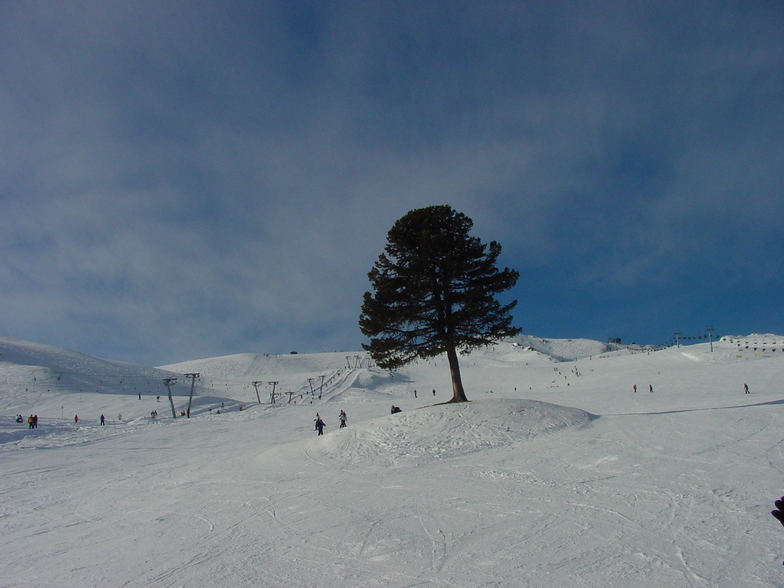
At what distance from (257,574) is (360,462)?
9.66m

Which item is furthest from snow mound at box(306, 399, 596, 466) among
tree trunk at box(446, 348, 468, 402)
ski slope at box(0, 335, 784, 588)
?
tree trunk at box(446, 348, 468, 402)

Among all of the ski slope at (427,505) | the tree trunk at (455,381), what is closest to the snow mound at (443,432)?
the ski slope at (427,505)

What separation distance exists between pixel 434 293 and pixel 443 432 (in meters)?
7.69

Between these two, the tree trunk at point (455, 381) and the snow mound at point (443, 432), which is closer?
the snow mound at point (443, 432)

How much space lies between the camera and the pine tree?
73.5ft

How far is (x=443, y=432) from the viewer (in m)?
17.8

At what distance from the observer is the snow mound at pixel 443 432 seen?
16500 mm

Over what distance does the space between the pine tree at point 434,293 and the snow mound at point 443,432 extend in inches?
127

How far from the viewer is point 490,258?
2348cm

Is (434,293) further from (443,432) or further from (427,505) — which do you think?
(427,505)

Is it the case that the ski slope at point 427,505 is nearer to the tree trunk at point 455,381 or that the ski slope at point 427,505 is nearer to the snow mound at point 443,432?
the snow mound at point 443,432

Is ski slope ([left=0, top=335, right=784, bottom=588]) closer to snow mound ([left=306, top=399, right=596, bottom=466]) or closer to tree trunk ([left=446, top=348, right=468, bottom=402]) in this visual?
snow mound ([left=306, top=399, right=596, bottom=466])

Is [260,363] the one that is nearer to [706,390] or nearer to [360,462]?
[706,390]

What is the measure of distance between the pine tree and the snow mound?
10.6 ft
